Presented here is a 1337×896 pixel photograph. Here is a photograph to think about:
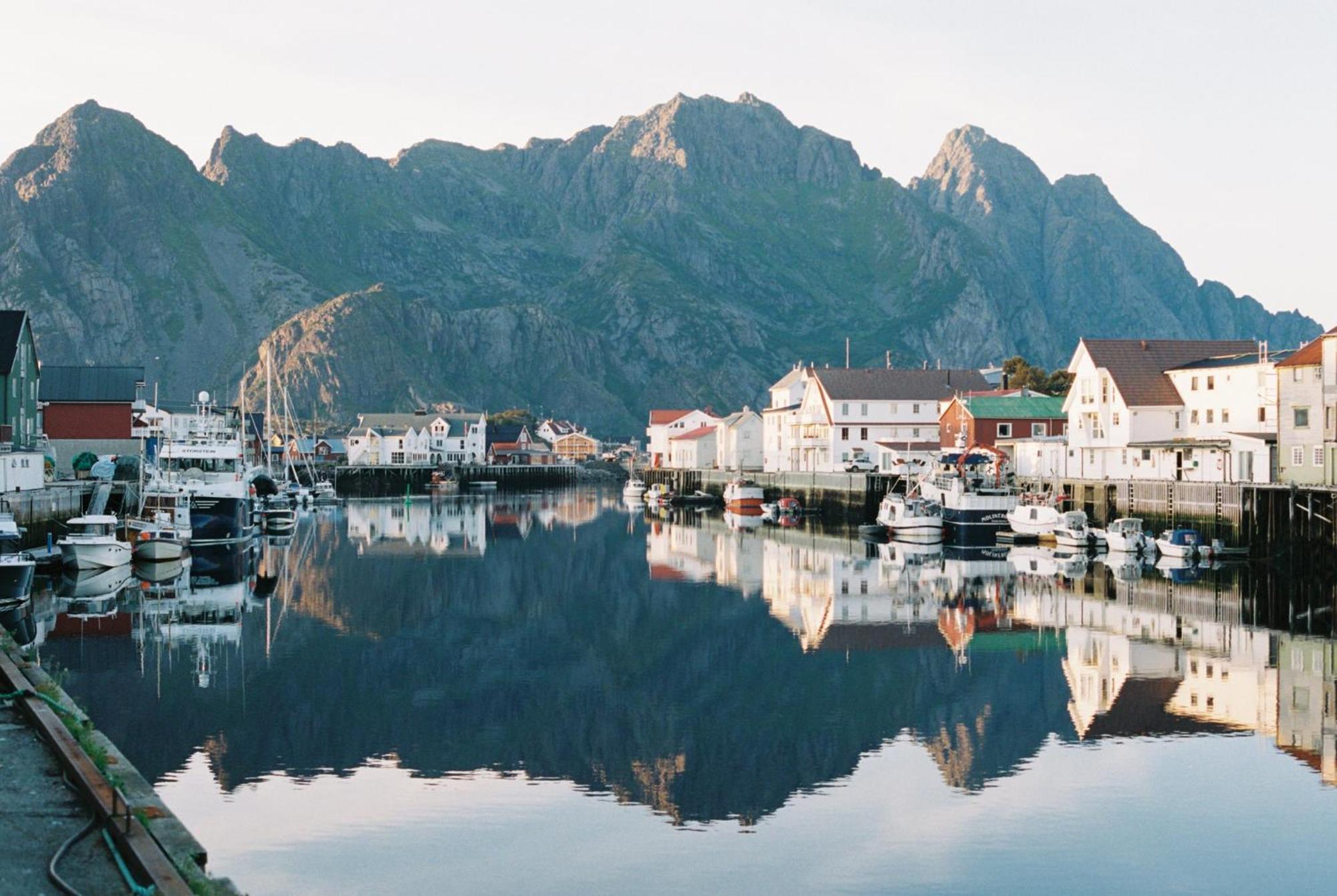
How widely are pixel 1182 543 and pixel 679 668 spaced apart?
3391 centimetres

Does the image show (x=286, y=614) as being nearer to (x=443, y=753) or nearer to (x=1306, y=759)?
(x=443, y=753)

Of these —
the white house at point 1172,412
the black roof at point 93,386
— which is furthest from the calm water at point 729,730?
the black roof at point 93,386

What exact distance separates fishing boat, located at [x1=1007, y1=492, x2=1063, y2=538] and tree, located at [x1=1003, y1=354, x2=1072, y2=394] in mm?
47818

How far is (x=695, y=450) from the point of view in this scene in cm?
17112

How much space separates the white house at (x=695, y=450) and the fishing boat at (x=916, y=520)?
3241 inches

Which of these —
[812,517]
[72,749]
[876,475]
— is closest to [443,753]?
[72,749]

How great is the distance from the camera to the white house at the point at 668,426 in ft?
626

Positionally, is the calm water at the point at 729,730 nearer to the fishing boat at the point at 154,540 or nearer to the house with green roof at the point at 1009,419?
the fishing boat at the point at 154,540

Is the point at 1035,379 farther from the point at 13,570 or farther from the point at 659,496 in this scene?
the point at 13,570

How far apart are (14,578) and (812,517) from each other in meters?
70.4

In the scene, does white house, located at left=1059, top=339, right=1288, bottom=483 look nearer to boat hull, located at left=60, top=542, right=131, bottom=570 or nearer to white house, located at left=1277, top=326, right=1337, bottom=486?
white house, located at left=1277, top=326, right=1337, bottom=486

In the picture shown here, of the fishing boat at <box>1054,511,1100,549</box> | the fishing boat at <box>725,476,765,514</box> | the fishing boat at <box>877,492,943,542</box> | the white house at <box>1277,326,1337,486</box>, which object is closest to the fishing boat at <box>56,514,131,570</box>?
the fishing boat at <box>877,492,943,542</box>

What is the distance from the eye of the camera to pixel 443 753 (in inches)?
1045

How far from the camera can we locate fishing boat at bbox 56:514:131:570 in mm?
54375
